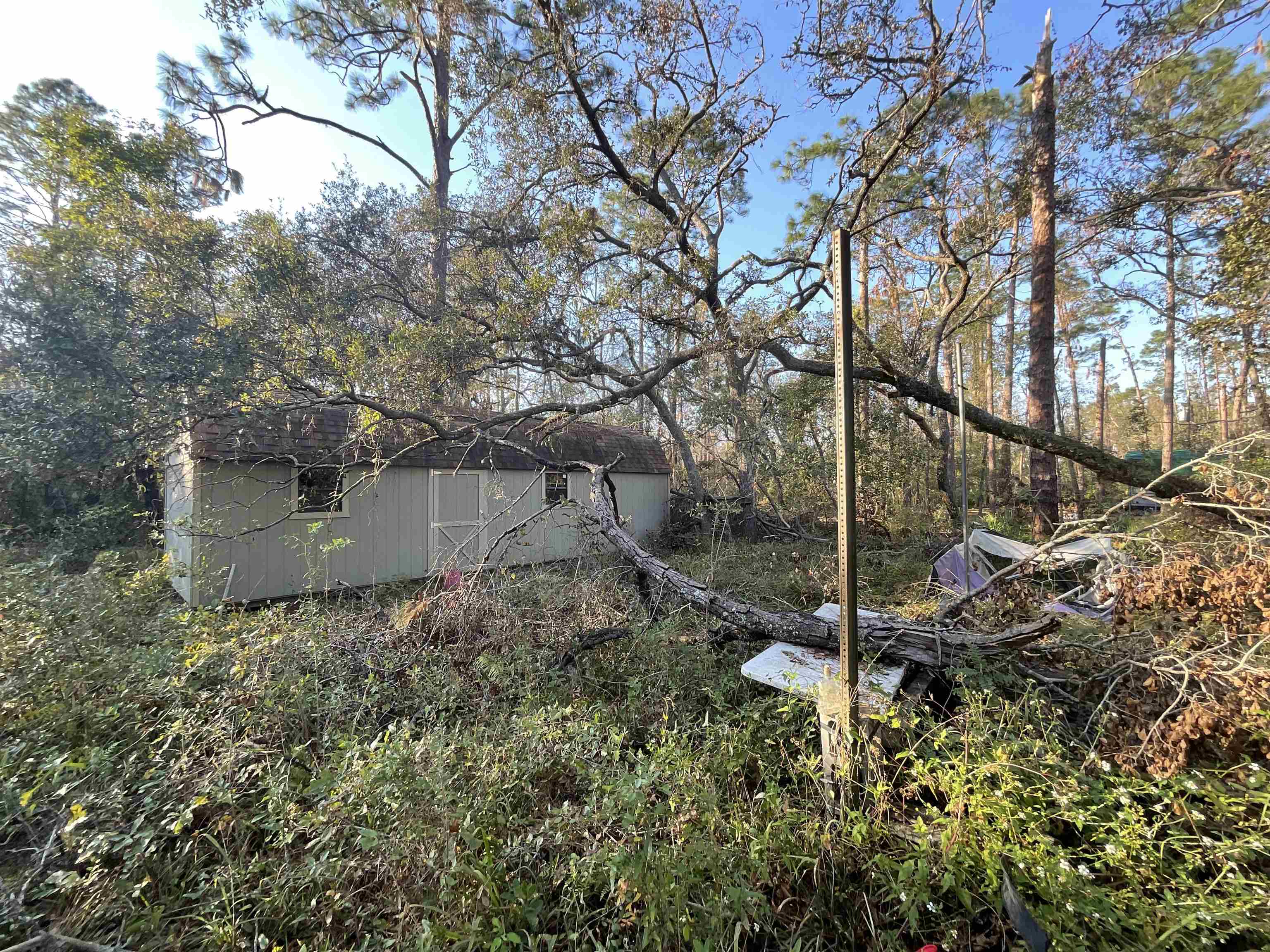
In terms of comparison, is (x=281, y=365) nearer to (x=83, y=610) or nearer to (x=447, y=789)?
(x=83, y=610)

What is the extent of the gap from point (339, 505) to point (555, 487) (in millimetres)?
4648

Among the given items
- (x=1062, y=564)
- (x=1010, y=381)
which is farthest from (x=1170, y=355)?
(x=1062, y=564)

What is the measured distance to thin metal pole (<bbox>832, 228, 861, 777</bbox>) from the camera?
2162mm

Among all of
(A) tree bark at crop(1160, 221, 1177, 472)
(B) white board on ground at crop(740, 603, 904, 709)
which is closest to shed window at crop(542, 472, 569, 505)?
(B) white board on ground at crop(740, 603, 904, 709)

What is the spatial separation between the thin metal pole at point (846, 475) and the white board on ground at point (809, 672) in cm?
27

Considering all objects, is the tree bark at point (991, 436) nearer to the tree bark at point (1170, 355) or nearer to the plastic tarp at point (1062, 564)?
the tree bark at point (1170, 355)

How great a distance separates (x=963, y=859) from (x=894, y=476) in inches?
327

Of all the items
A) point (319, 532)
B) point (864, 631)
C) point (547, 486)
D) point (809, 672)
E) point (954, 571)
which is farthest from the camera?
point (547, 486)

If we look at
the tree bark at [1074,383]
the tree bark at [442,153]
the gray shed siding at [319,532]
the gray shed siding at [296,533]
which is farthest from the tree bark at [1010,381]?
the gray shed siding at [296,533]

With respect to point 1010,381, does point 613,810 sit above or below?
below

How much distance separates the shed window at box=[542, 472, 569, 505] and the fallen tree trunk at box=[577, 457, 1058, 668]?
6234 mm

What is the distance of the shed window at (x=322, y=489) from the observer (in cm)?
755

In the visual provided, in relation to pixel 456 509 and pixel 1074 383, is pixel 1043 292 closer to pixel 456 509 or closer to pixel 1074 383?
pixel 456 509

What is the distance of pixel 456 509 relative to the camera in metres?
9.45
